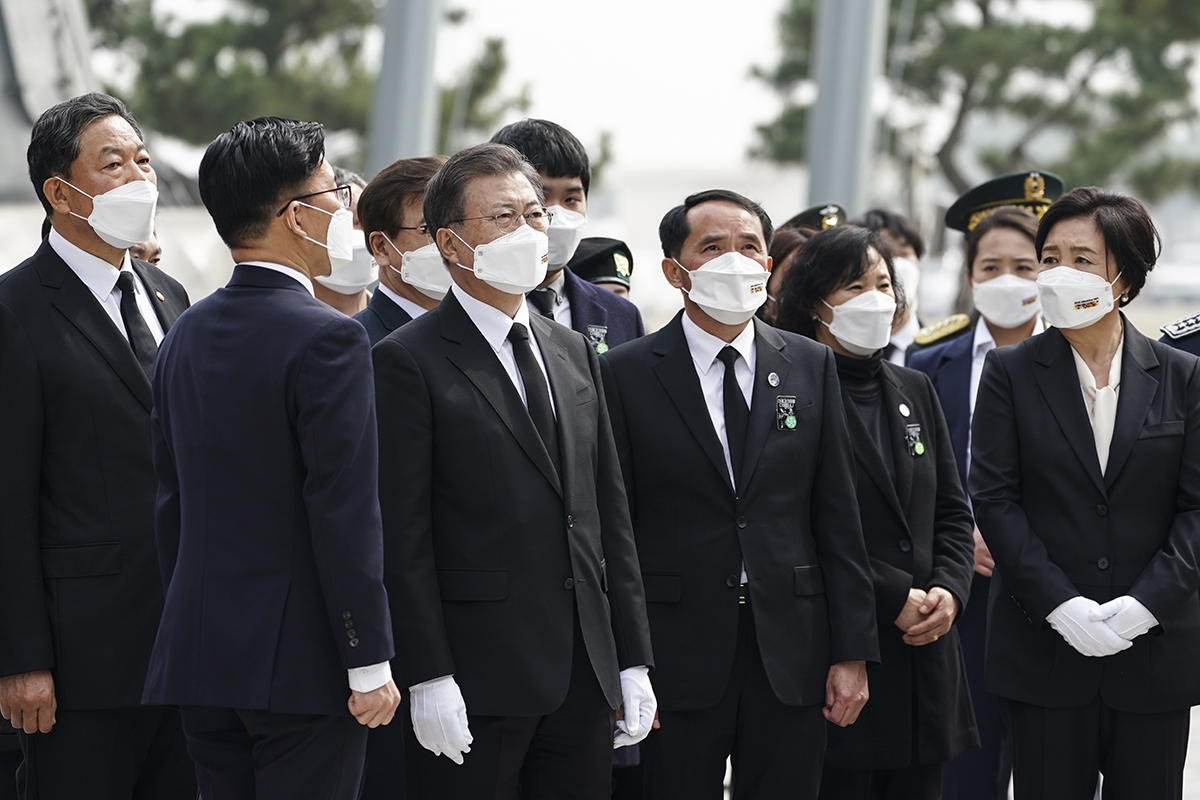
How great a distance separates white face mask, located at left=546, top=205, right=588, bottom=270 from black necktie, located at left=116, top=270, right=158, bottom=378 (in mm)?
1258

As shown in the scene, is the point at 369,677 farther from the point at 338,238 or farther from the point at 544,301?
the point at 544,301

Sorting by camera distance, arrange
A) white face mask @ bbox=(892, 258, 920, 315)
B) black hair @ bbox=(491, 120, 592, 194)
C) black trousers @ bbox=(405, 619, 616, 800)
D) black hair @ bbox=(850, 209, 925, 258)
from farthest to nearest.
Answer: black hair @ bbox=(850, 209, 925, 258) → white face mask @ bbox=(892, 258, 920, 315) → black hair @ bbox=(491, 120, 592, 194) → black trousers @ bbox=(405, 619, 616, 800)

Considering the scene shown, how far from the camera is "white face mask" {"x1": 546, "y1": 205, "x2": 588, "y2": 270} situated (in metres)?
4.34

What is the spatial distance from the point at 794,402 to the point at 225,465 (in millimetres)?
1520

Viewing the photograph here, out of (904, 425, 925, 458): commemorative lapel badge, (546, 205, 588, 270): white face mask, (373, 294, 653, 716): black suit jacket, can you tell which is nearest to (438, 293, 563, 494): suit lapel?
(373, 294, 653, 716): black suit jacket

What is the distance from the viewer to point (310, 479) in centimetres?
287

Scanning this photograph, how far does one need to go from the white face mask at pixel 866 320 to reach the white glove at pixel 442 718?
1750mm

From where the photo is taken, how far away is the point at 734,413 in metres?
3.72

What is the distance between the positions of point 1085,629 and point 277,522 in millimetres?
2061

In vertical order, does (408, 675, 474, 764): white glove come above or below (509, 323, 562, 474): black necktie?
below

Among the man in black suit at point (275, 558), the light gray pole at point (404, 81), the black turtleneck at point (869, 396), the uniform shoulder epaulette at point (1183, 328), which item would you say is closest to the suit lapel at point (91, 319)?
the man in black suit at point (275, 558)

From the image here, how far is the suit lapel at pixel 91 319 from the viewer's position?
11.3ft

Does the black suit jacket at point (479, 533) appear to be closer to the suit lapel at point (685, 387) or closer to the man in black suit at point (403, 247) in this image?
the suit lapel at point (685, 387)

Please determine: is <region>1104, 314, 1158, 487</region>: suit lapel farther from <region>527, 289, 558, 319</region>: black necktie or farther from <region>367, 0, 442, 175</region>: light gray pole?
<region>367, 0, 442, 175</region>: light gray pole
